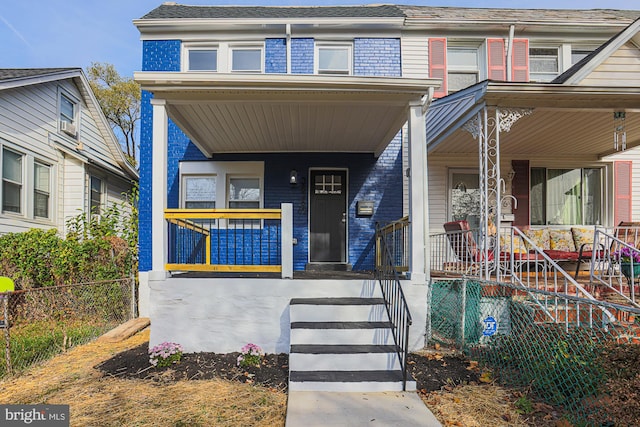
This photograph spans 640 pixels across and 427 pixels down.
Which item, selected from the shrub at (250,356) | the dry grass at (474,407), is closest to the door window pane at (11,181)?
the shrub at (250,356)

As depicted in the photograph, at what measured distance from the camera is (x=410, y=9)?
360 inches

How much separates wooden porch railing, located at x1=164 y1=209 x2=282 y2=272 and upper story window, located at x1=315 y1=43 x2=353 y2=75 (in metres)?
3.40

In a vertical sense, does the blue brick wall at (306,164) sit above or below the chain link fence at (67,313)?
above

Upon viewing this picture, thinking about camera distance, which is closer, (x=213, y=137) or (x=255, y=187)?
(x=213, y=137)

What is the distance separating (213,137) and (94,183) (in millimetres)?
6481

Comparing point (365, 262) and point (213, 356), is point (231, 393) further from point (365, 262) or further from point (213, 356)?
point (365, 262)

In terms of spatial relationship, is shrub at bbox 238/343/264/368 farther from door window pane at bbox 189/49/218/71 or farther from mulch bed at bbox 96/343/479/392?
door window pane at bbox 189/49/218/71

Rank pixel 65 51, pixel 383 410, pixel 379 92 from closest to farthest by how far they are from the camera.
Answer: pixel 383 410 → pixel 379 92 → pixel 65 51

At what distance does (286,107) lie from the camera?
5594 mm

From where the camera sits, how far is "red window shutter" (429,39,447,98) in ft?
26.5

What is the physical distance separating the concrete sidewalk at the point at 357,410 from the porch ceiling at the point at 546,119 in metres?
3.90

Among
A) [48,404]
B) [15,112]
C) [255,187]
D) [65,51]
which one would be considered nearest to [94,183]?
[15,112]

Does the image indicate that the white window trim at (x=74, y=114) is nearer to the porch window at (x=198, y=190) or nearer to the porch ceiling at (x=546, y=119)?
the porch window at (x=198, y=190)

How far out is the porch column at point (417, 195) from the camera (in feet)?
16.2
